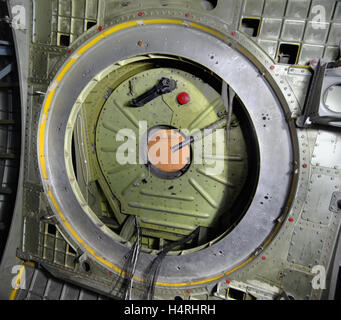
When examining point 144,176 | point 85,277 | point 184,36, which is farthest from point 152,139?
point 85,277

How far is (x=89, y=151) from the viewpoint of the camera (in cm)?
334

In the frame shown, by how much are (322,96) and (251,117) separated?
1.83ft

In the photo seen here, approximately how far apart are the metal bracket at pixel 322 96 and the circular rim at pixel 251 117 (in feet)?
0.75

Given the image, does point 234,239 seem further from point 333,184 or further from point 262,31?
point 262,31

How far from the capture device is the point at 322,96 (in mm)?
1836

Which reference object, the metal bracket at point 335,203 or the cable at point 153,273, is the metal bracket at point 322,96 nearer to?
the metal bracket at point 335,203

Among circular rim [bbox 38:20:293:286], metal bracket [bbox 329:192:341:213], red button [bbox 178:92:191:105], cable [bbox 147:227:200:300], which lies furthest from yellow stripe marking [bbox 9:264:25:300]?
metal bracket [bbox 329:192:341:213]

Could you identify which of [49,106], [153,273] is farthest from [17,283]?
[49,106]

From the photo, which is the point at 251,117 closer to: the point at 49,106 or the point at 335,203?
the point at 335,203

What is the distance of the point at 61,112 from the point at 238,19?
6.69ft

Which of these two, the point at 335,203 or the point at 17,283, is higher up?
the point at 335,203

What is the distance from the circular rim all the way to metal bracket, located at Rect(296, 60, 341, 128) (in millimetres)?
230

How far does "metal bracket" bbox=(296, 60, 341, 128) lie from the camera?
182cm

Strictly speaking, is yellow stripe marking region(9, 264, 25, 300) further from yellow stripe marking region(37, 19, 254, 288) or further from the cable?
the cable
